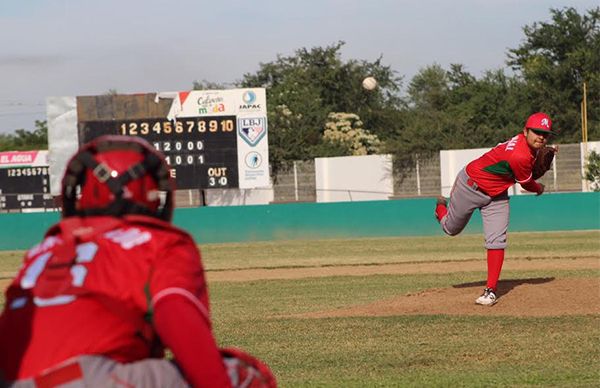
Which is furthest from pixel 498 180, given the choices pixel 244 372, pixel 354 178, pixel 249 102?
pixel 354 178

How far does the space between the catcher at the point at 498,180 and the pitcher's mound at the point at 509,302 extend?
24cm

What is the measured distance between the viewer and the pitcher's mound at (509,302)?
10601 millimetres

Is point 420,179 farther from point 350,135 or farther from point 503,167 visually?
point 503,167

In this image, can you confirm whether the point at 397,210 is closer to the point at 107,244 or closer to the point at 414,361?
the point at 414,361

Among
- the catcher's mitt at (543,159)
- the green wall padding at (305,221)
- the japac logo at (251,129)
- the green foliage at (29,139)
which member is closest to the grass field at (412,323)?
the catcher's mitt at (543,159)

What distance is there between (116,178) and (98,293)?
32 cm

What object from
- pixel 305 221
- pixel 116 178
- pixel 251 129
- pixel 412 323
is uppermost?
pixel 251 129

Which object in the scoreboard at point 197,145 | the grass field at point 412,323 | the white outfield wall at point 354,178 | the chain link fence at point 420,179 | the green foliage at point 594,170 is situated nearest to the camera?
the grass field at point 412,323

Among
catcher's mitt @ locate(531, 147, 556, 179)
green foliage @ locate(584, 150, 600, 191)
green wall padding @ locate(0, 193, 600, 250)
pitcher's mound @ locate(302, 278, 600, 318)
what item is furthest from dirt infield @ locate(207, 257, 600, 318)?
green foliage @ locate(584, 150, 600, 191)

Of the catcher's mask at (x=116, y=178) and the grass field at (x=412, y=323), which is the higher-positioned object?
the catcher's mask at (x=116, y=178)

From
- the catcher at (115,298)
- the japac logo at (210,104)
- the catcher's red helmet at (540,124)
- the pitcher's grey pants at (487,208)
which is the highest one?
the japac logo at (210,104)

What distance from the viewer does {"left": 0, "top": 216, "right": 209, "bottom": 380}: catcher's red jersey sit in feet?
9.38

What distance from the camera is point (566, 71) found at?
199ft

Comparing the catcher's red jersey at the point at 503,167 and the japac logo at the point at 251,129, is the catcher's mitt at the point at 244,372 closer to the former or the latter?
the catcher's red jersey at the point at 503,167
